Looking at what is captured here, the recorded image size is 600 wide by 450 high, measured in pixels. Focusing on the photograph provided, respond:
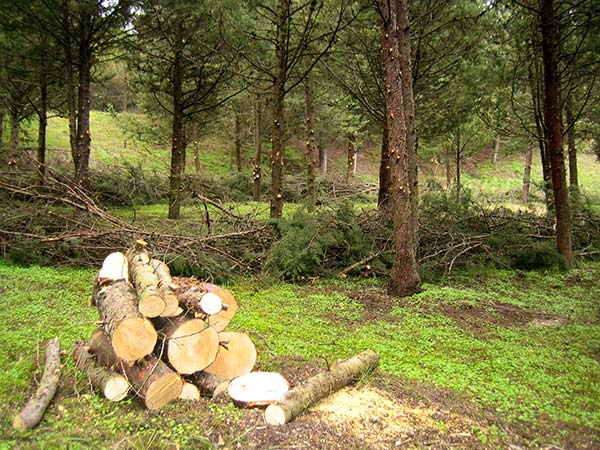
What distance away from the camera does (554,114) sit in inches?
302

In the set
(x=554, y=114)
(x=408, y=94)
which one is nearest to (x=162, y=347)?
(x=408, y=94)

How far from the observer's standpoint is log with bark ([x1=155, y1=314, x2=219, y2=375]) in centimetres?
348

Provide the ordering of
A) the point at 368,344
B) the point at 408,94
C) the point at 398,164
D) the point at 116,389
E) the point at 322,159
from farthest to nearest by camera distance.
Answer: the point at 322,159
the point at 408,94
the point at 398,164
the point at 368,344
the point at 116,389

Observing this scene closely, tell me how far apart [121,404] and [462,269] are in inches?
254

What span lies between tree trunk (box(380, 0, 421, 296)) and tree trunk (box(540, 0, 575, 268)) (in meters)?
3.20

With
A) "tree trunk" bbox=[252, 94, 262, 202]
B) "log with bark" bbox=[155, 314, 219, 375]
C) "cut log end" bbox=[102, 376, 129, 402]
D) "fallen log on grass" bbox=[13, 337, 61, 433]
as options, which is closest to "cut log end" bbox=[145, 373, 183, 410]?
"log with bark" bbox=[155, 314, 219, 375]

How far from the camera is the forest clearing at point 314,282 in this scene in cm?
318

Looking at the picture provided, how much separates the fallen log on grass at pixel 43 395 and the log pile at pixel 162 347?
20 cm

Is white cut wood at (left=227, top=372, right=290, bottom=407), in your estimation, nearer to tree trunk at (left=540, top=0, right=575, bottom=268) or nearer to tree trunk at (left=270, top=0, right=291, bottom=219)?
tree trunk at (left=270, top=0, right=291, bottom=219)

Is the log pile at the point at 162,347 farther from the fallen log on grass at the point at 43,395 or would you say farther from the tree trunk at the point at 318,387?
the tree trunk at the point at 318,387

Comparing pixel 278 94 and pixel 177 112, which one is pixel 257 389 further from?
pixel 177 112

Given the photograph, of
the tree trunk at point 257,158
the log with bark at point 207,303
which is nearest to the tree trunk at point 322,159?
the tree trunk at point 257,158

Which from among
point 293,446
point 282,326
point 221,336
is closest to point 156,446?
point 293,446

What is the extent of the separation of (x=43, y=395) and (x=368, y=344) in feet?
9.71
